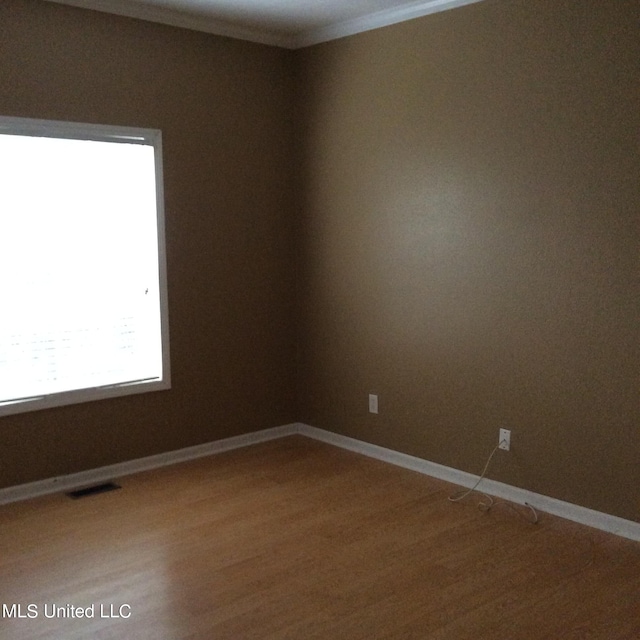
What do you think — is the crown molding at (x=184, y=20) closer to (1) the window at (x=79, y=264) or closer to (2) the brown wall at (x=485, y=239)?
(2) the brown wall at (x=485, y=239)

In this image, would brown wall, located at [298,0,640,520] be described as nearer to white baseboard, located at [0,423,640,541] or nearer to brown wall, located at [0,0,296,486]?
white baseboard, located at [0,423,640,541]

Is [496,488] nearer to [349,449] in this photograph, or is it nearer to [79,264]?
[349,449]

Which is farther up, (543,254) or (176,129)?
(176,129)

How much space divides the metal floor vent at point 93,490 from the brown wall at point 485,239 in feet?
4.78

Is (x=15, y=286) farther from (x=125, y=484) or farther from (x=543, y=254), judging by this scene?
(x=543, y=254)

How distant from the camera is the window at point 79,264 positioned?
3736 millimetres

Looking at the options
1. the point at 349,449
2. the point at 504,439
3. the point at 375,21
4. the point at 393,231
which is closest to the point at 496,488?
the point at 504,439

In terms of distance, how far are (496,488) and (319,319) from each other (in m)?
1.59

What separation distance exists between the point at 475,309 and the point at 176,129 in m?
1.98

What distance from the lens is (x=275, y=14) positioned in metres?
4.16

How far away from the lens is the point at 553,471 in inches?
141

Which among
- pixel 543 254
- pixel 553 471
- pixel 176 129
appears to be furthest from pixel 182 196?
pixel 553 471

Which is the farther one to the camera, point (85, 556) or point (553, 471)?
point (553, 471)

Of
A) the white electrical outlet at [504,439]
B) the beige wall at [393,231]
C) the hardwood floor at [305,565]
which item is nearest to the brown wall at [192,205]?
the beige wall at [393,231]
